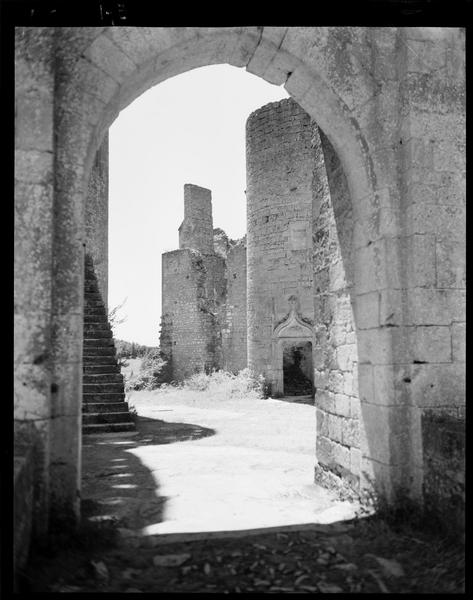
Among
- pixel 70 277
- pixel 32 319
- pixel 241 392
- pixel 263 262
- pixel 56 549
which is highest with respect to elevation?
pixel 263 262

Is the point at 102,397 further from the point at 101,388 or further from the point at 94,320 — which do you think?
the point at 94,320

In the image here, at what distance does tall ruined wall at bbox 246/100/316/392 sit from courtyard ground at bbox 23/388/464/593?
8506 millimetres

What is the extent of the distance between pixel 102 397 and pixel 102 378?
1.20ft

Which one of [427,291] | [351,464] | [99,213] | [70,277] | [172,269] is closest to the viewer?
[70,277]

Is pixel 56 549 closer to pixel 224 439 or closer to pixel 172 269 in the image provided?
pixel 224 439

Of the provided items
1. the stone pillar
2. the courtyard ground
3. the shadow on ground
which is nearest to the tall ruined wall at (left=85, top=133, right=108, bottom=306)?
the shadow on ground

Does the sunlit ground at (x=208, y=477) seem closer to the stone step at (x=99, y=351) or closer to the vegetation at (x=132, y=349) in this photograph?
the stone step at (x=99, y=351)

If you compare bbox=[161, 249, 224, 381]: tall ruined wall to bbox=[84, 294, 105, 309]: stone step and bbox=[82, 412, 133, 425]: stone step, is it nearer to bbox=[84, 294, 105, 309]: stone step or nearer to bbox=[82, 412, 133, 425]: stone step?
bbox=[84, 294, 105, 309]: stone step

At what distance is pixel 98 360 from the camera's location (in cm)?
857

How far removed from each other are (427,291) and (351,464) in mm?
1528

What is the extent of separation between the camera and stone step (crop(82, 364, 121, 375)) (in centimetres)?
842

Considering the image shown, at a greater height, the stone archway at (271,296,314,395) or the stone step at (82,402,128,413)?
the stone archway at (271,296,314,395)

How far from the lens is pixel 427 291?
11.7 feet
